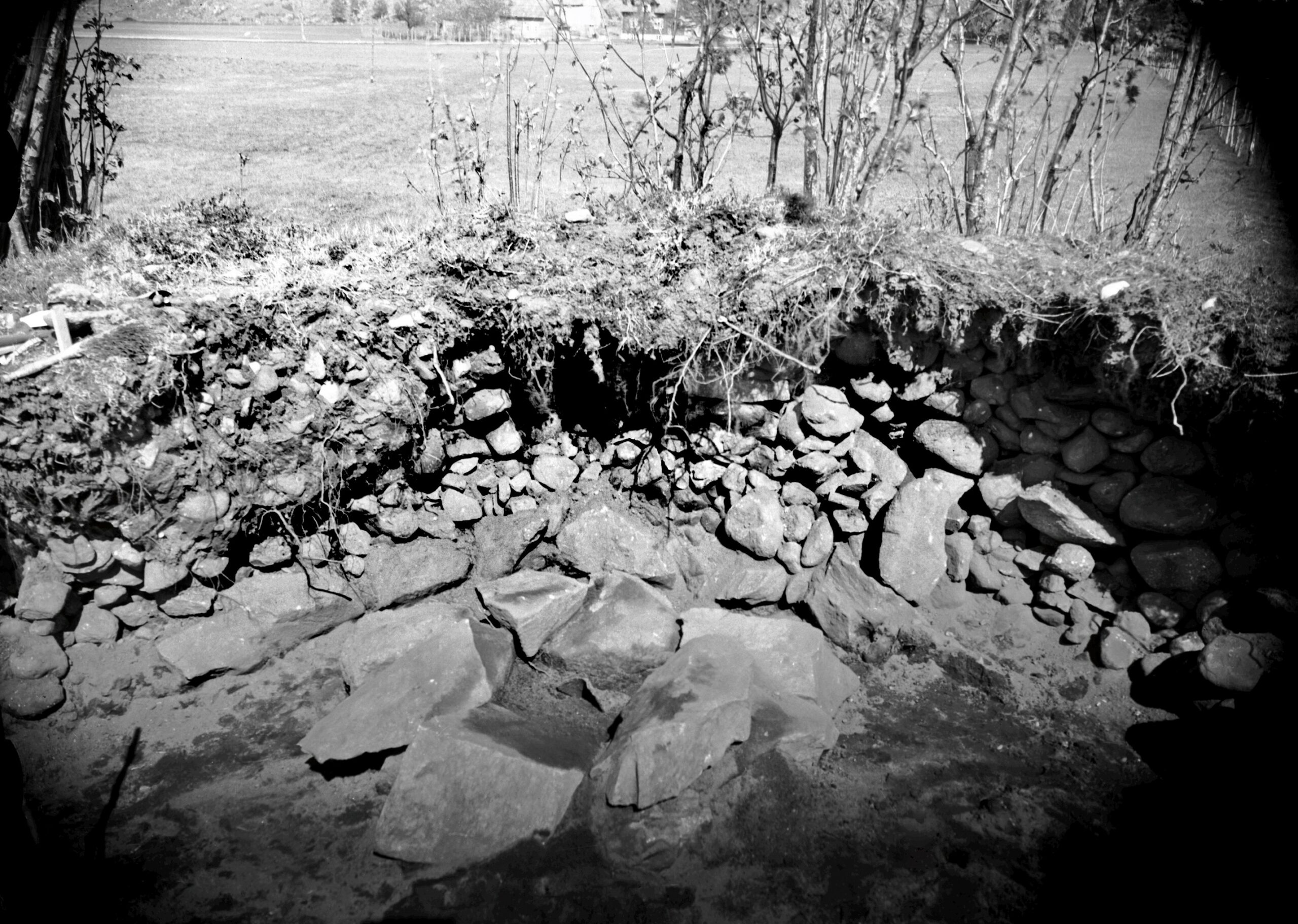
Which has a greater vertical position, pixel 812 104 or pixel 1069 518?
pixel 812 104

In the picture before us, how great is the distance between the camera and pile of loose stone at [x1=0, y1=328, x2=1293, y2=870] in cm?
335

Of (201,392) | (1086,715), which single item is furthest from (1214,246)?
(201,392)

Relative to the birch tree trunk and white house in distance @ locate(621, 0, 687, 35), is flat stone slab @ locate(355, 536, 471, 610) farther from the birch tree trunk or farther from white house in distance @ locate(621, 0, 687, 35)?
white house in distance @ locate(621, 0, 687, 35)

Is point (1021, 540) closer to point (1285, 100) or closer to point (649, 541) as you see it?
point (649, 541)

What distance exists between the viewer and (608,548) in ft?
13.3

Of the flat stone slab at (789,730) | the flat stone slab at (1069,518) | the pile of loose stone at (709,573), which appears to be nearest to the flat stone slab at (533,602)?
the pile of loose stone at (709,573)

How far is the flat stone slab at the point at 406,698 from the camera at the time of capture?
316cm

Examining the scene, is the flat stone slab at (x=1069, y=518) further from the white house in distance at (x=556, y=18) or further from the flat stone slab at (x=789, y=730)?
the white house in distance at (x=556, y=18)

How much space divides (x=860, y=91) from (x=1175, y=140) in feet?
6.27

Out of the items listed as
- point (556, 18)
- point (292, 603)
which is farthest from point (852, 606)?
point (556, 18)

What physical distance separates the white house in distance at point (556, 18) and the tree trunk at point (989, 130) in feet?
8.64

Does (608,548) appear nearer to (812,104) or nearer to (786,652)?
(786,652)

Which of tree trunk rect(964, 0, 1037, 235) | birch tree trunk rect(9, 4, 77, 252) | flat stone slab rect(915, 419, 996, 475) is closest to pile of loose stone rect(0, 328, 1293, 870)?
flat stone slab rect(915, 419, 996, 475)

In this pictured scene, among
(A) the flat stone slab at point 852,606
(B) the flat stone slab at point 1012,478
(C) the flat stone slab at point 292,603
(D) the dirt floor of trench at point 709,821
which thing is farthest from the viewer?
(B) the flat stone slab at point 1012,478
